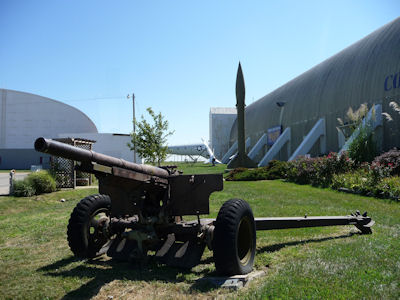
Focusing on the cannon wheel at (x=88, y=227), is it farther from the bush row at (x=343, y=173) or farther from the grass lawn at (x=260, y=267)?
the bush row at (x=343, y=173)

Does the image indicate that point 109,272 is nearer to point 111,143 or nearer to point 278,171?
point 278,171

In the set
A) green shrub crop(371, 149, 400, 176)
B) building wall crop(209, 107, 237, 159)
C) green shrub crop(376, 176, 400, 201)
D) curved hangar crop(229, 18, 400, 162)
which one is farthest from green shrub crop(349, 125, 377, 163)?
building wall crop(209, 107, 237, 159)

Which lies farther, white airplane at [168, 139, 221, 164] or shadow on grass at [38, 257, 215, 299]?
white airplane at [168, 139, 221, 164]

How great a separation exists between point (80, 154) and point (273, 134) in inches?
1103

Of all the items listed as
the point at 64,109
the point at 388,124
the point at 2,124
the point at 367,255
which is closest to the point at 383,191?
the point at 367,255

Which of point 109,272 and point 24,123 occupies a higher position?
point 24,123

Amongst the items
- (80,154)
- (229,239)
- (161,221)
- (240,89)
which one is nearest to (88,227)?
(161,221)

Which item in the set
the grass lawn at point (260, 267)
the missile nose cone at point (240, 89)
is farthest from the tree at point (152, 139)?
the grass lawn at point (260, 267)

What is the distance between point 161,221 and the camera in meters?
4.06

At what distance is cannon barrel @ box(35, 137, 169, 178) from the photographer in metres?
2.88

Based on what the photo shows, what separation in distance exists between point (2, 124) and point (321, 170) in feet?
137

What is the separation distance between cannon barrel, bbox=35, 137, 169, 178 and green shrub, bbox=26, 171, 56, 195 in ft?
36.0

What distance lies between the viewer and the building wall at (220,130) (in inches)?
2249

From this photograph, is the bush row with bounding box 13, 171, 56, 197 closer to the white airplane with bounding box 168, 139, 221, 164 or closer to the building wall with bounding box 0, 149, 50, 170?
the building wall with bounding box 0, 149, 50, 170
